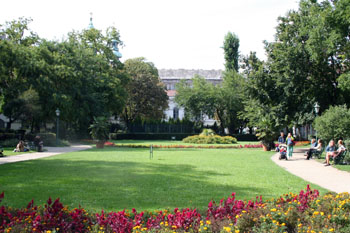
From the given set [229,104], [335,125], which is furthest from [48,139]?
[229,104]

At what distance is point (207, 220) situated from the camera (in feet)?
18.8

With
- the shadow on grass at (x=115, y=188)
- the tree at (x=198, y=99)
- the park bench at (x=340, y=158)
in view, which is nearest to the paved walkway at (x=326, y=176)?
the park bench at (x=340, y=158)

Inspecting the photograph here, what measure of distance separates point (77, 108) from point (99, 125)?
822cm

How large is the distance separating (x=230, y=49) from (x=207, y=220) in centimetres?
6500

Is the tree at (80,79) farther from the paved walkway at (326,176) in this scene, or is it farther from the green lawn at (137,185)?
the paved walkway at (326,176)

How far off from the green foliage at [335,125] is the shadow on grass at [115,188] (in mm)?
10095

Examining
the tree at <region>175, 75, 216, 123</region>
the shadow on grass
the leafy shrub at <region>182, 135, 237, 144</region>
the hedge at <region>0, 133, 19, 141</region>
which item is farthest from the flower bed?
the tree at <region>175, 75, 216, 123</region>

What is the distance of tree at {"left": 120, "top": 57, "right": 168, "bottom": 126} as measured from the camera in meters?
59.9

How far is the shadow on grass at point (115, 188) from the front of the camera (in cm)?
869

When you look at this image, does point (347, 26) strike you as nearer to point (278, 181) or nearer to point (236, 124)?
point (278, 181)

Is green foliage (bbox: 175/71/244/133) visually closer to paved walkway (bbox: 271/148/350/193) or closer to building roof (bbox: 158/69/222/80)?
paved walkway (bbox: 271/148/350/193)

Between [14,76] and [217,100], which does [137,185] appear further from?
[217,100]

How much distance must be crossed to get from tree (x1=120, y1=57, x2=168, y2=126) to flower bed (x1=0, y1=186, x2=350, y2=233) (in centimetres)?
5284

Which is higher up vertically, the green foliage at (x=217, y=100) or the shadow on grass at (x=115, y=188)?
the green foliage at (x=217, y=100)
